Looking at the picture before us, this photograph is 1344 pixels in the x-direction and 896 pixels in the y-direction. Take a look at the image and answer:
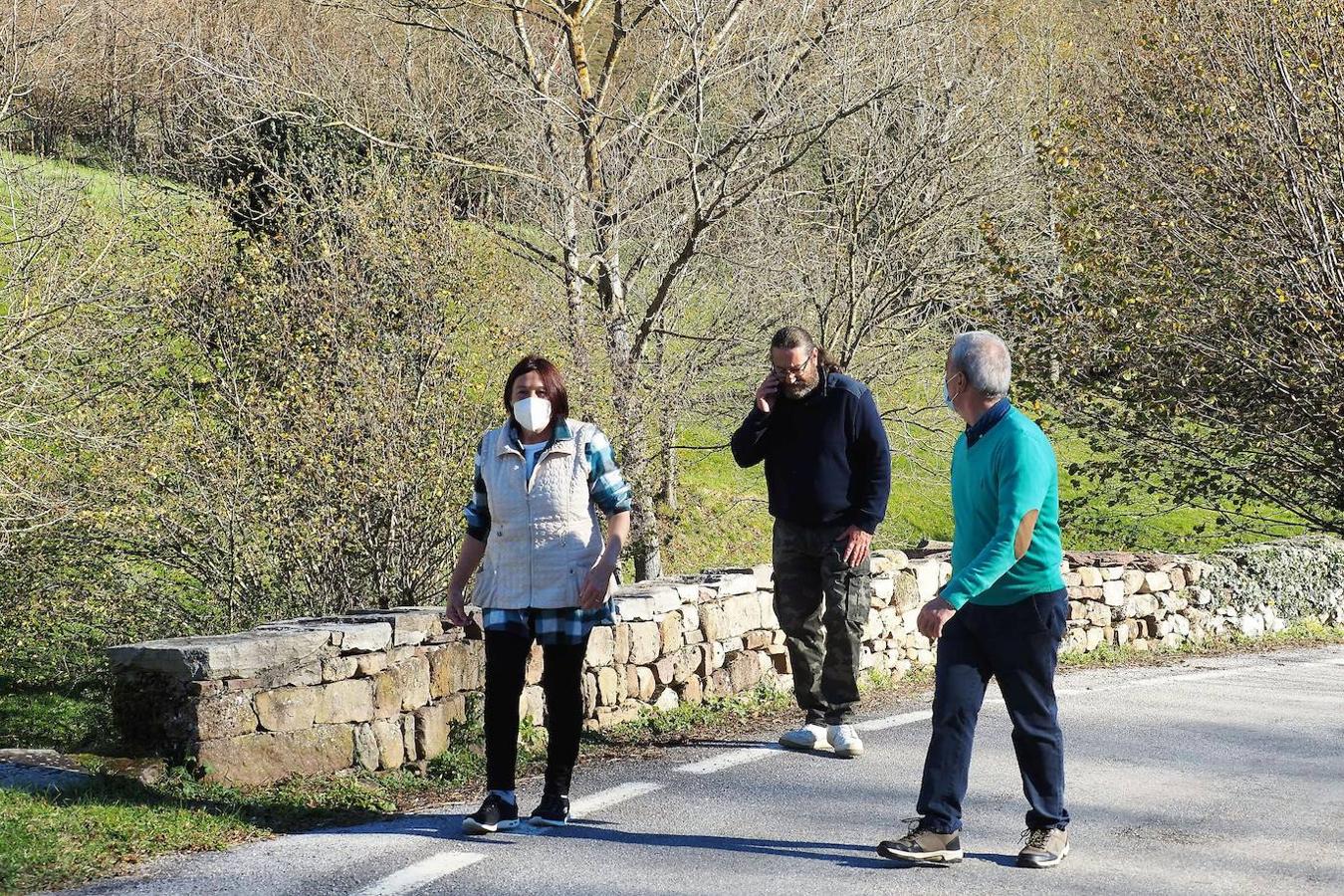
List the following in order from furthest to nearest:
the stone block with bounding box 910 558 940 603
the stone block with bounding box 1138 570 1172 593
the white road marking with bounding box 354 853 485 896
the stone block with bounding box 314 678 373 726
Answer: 1. the stone block with bounding box 1138 570 1172 593
2. the stone block with bounding box 910 558 940 603
3. the stone block with bounding box 314 678 373 726
4. the white road marking with bounding box 354 853 485 896

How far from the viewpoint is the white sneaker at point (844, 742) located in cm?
752

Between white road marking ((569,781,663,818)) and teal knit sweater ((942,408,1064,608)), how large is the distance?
1.92 metres

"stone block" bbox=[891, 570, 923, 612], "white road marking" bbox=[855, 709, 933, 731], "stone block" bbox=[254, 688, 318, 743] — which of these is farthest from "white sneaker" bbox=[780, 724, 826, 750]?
"stone block" bbox=[891, 570, 923, 612]

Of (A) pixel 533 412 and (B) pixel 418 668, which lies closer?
(A) pixel 533 412

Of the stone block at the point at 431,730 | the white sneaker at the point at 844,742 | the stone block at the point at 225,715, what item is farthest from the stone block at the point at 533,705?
the stone block at the point at 225,715

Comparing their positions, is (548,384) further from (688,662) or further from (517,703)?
(688,662)

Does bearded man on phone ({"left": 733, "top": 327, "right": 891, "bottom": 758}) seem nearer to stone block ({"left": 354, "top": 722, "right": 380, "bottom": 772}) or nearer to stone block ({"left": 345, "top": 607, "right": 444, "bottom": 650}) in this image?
stone block ({"left": 345, "top": 607, "right": 444, "bottom": 650})

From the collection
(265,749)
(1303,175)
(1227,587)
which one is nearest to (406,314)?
(265,749)

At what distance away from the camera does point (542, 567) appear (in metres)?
5.96

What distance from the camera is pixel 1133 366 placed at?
16.5 meters

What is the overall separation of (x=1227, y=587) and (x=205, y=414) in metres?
9.57

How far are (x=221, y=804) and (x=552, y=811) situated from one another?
1.37 metres

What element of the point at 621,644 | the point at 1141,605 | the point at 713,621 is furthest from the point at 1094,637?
the point at 621,644

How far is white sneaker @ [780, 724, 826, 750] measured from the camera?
7.64m
